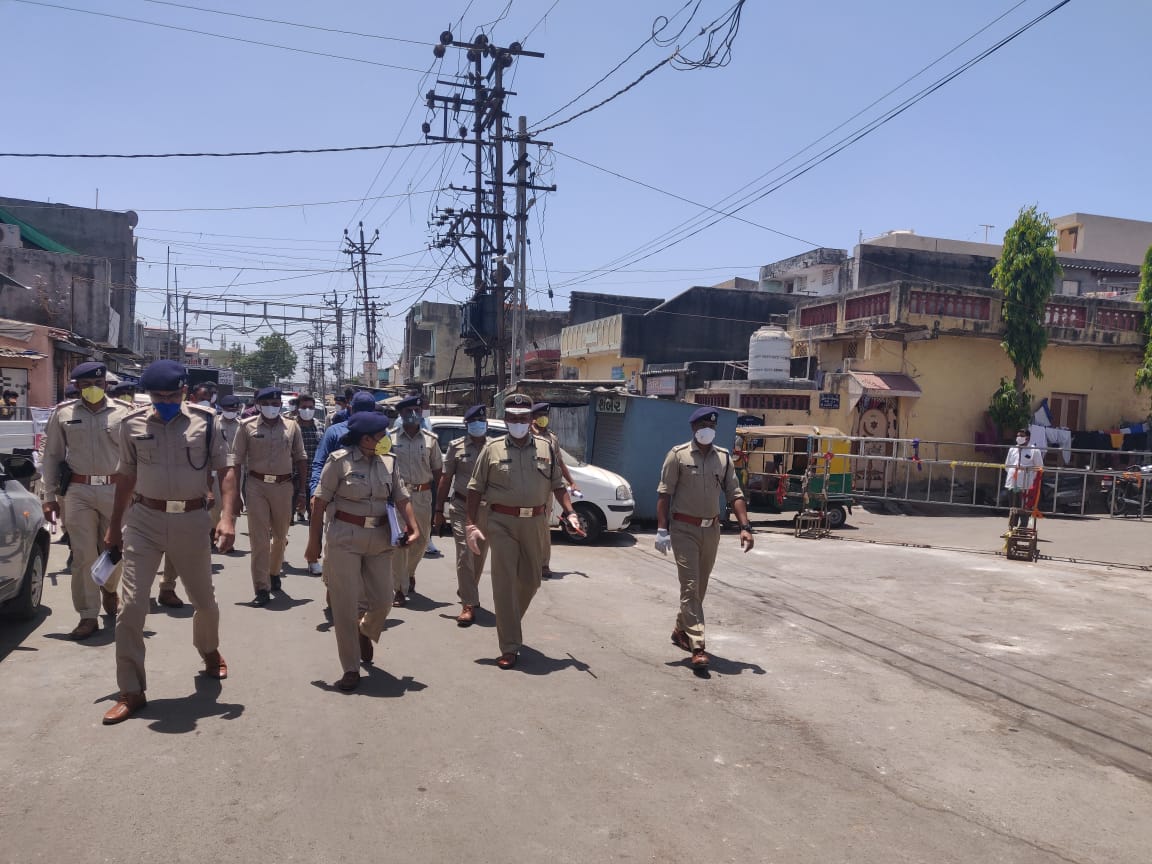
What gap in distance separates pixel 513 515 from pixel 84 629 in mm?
3302

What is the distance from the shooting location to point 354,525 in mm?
5570

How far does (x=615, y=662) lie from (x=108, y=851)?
3819 mm

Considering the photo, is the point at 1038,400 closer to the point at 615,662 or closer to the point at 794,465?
the point at 794,465

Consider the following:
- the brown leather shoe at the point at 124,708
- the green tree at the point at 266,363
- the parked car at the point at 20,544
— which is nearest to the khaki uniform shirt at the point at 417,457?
the parked car at the point at 20,544

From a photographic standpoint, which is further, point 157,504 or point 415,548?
point 415,548

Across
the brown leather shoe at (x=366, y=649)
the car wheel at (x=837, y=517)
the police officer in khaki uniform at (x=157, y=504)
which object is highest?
the police officer in khaki uniform at (x=157, y=504)

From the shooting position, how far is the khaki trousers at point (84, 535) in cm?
653

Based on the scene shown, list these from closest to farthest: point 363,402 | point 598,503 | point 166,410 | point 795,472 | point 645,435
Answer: point 166,410 → point 363,402 → point 598,503 → point 645,435 → point 795,472

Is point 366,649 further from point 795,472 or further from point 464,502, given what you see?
point 795,472

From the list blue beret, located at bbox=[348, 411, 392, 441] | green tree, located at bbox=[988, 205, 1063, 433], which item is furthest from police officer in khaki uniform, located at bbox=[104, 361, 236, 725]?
green tree, located at bbox=[988, 205, 1063, 433]

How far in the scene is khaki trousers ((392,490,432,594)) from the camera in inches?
316

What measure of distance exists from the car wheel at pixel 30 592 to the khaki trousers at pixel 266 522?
1.63 m

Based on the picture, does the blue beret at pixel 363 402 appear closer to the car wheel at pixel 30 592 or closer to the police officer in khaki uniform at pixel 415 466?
the police officer in khaki uniform at pixel 415 466

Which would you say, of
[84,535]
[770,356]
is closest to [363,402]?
[84,535]
